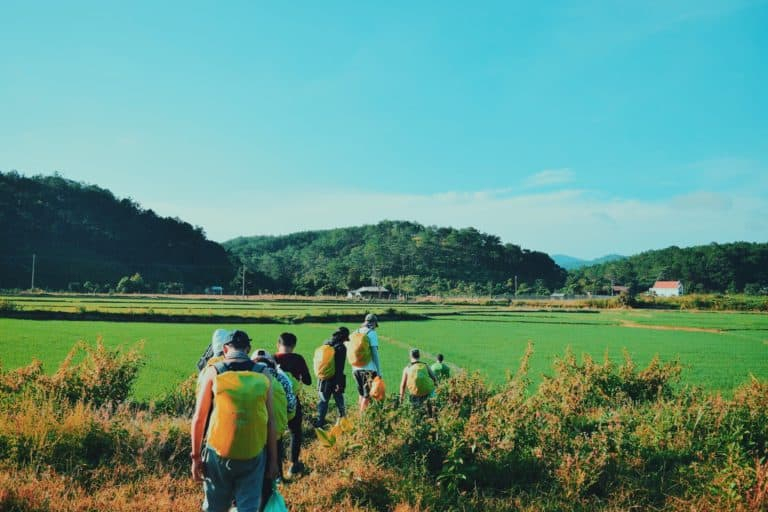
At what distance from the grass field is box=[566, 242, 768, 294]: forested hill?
71468 mm

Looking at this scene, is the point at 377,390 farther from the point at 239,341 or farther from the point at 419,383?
the point at 239,341

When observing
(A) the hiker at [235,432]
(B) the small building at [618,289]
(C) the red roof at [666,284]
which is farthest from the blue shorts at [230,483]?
(C) the red roof at [666,284]

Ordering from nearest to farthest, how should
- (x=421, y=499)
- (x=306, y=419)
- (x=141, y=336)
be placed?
(x=421, y=499) < (x=306, y=419) < (x=141, y=336)

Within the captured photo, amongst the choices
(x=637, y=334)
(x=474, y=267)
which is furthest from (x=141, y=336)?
(x=474, y=267)

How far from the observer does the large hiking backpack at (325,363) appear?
7422 millimetres

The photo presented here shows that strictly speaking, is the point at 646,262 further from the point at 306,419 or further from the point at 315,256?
the point at 306,419

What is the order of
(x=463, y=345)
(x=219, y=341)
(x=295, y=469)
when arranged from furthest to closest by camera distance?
1. (x=463, y=345)
2. (x=295, y=469)
3. (x=219, y=341)

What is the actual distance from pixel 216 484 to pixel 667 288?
113908 mm

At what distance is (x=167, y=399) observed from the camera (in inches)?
324

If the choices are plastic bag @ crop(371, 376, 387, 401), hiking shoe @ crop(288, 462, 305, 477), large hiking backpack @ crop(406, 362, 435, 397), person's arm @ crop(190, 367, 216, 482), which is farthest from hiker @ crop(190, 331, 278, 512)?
large hiking backpack @ crop(406, 362, 435, 397)

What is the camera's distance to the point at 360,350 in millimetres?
7953

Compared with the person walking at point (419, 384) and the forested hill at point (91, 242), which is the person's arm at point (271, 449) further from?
the forested hill at point (91, 242)

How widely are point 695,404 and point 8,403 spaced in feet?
29.7

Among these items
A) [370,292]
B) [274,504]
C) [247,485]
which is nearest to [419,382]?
[274,504]
